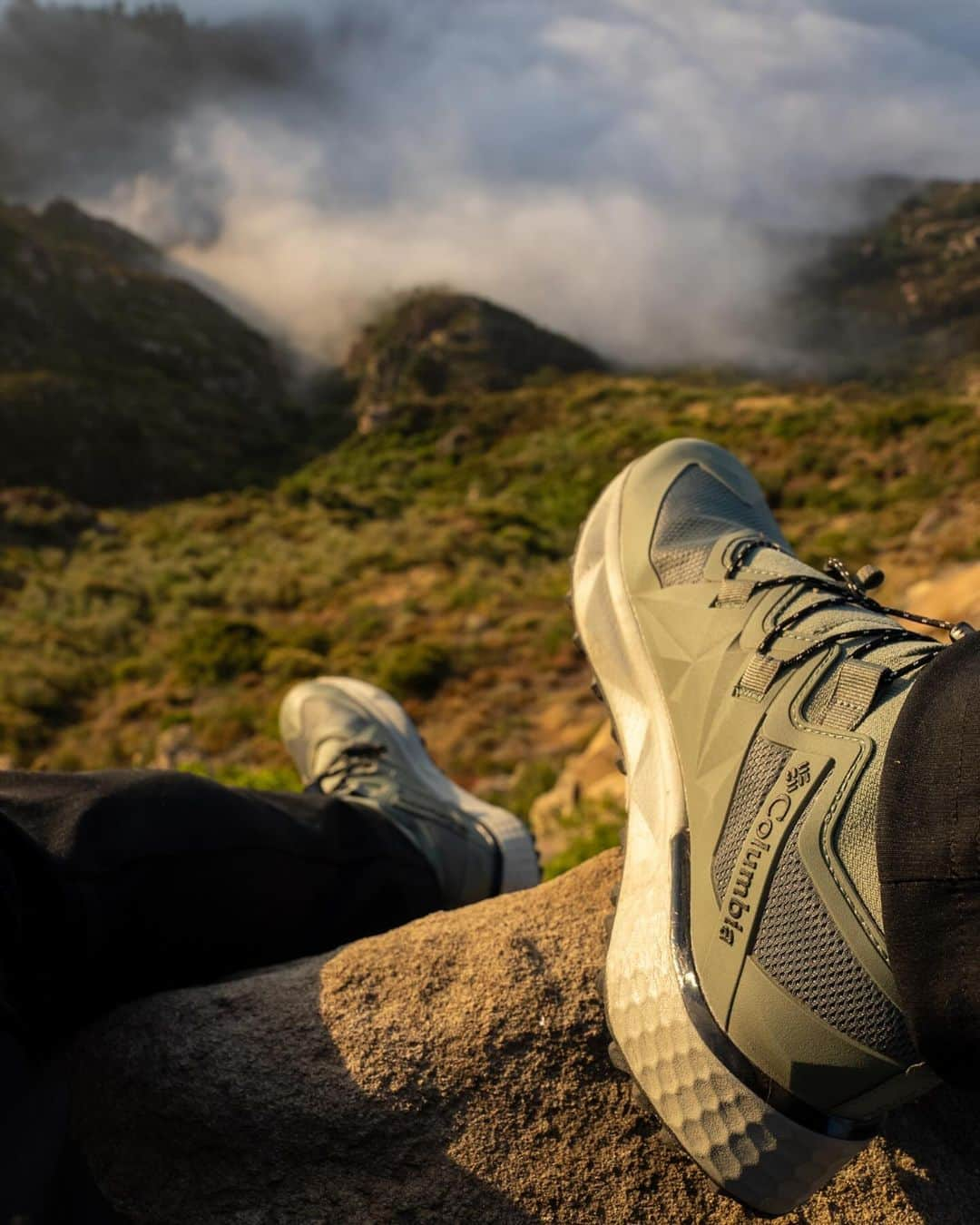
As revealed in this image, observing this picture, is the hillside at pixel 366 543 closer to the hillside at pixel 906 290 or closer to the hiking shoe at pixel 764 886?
the hiking shoe at pixel 764 886

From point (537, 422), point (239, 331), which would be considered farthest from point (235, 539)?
point (239, 331)

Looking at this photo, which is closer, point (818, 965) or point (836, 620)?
point (818, 965)

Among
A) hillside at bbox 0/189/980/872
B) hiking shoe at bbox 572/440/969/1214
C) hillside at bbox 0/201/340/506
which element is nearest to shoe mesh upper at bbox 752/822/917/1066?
hiking shoe at bbox 572/440/969/1214

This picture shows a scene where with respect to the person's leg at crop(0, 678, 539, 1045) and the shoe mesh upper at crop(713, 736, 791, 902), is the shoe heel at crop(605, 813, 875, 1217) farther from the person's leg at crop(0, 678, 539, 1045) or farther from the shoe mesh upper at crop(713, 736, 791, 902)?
the person's leg at crop(0, 678, 539, 1045)

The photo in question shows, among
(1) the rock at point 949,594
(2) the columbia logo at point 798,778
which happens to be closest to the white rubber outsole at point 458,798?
(2) the columbia logo at point 798,778

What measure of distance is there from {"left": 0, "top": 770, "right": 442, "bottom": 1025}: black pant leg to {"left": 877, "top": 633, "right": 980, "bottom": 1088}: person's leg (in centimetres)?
106

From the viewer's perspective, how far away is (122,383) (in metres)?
33.3

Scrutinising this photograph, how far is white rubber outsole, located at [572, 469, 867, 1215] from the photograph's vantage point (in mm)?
1100

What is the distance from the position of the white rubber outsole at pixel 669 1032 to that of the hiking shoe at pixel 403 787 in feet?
1.91

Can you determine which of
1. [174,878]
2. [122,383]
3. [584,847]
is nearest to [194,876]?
[174,878]

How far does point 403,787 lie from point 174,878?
0.99 m

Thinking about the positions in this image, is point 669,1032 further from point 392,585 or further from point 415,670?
point 392,585

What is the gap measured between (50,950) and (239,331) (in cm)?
4990

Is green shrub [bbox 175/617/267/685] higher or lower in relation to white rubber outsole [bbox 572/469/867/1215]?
lower
